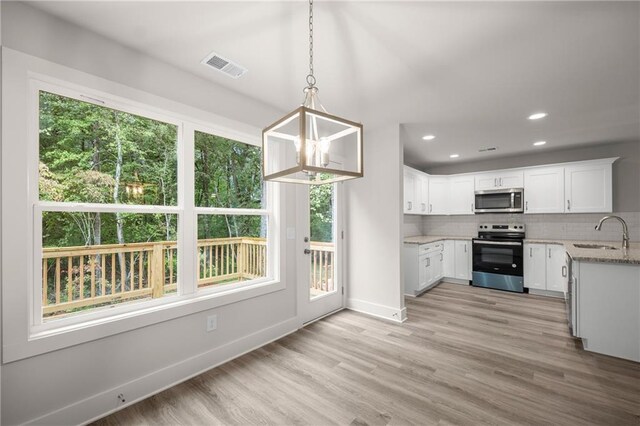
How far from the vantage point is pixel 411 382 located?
2246mm

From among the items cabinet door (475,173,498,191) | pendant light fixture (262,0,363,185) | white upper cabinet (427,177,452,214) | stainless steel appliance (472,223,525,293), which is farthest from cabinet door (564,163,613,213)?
pendant light fixture (262,0,363,185)

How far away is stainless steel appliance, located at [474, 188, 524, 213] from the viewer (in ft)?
16.6

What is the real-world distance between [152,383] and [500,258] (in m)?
5.42

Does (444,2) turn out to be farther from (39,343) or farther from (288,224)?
(39,343)

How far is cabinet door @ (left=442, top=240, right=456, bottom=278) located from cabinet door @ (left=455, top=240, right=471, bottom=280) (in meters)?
0.06

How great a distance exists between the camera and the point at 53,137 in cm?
185

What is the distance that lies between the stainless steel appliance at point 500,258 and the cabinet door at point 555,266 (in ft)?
1.21

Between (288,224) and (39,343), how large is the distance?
2145 mm

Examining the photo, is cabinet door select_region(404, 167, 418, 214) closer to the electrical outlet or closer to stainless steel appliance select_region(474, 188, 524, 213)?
stainless steel appliance select_region(474, 188, 524, 213)

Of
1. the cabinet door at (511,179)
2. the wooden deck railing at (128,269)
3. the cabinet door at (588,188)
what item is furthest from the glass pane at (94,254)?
the cabinet door at (588,188)

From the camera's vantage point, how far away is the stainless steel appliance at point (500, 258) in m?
4.86

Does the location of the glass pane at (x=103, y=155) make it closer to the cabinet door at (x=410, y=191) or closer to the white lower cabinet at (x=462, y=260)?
the cabinet door at (x=410, y=191)

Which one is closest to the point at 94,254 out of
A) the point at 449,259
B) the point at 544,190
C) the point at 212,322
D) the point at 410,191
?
the point at 212,322

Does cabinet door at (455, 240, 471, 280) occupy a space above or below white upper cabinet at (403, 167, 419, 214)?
below
